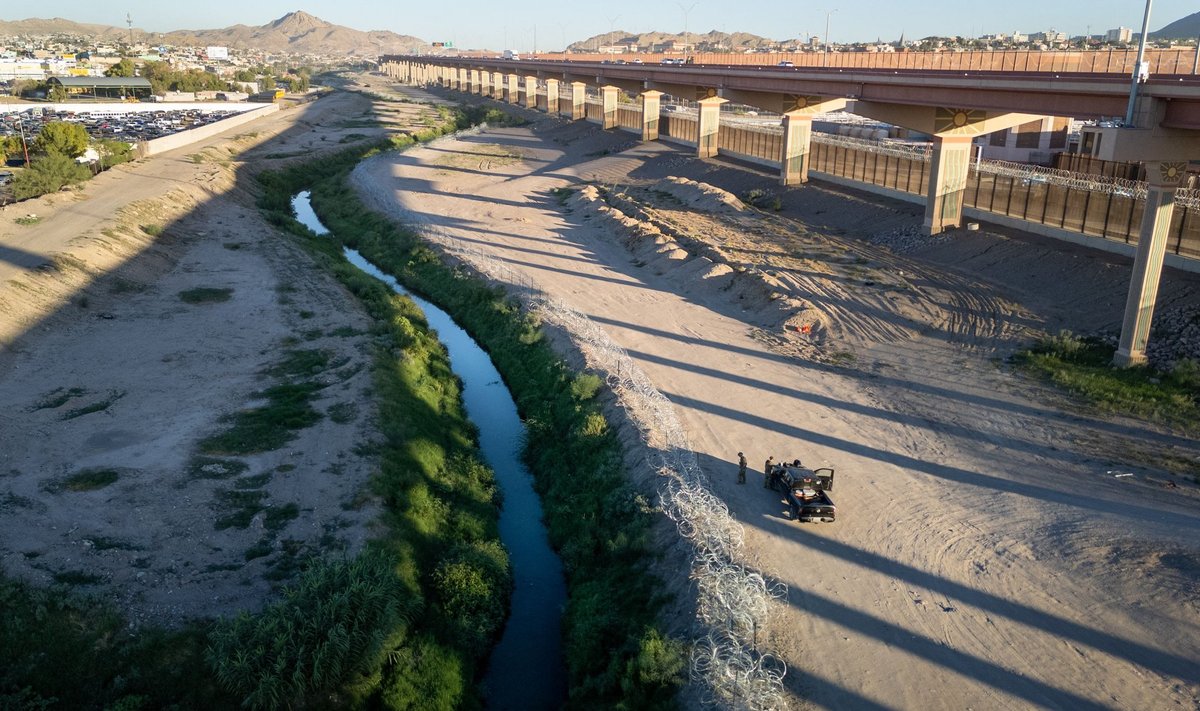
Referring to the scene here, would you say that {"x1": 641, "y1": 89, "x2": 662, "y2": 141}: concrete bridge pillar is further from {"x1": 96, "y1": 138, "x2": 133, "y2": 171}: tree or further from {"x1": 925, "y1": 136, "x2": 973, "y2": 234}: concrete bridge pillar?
{"x1": 96, "y1": 138, "x2": 133, "y2": 171}: tree

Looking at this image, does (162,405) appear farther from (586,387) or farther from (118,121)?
(118,121)

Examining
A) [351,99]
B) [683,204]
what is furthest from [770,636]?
[351,99]

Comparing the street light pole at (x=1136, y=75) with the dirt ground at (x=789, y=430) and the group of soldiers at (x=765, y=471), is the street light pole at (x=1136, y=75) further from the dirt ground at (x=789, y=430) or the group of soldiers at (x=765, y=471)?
the group of soldiers at (x=765, y=471)

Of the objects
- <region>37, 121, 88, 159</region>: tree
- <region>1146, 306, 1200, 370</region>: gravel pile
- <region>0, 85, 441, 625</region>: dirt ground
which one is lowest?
<region>0, 85, 441, 625</region>: dirt ground

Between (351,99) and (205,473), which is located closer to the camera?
(205,473)

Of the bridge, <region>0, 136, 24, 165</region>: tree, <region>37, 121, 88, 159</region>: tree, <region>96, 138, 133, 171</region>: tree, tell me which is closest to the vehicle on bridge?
the bridge

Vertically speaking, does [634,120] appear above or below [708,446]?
above

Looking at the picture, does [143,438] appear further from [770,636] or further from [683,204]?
[683,204]
